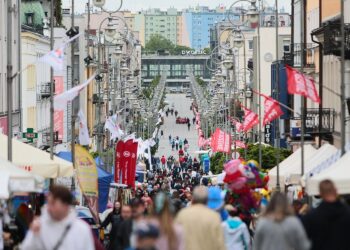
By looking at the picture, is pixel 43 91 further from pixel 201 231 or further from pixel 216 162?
pixel 201 231

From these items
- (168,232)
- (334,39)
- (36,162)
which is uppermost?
(334,39)

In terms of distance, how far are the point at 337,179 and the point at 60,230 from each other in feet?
30.5

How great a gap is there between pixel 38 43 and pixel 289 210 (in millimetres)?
53527

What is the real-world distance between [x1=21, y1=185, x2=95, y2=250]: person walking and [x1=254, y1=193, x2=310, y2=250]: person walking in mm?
2258

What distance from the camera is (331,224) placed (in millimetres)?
16078

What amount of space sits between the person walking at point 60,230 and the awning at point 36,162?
14.1 meters

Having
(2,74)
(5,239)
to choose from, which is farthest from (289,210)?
(2,74)

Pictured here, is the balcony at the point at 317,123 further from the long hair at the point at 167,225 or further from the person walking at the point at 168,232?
the person walking at the point at 168,232

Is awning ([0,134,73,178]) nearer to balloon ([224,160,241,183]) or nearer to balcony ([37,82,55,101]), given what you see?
balloon ([224,160,241,183])

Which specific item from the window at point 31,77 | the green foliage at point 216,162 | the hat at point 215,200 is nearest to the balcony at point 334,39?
the hat at point 215,200

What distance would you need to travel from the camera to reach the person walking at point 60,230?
14.0 metres

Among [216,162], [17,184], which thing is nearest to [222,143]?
[216,162]

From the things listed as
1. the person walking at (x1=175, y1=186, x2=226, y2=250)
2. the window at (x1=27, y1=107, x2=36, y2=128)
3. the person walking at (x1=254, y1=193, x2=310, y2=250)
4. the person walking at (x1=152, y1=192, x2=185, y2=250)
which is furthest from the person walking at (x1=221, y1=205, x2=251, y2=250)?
the window at (x1=27, y1=107, x2=36, y2=128)

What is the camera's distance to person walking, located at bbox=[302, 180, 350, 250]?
16047 mm
